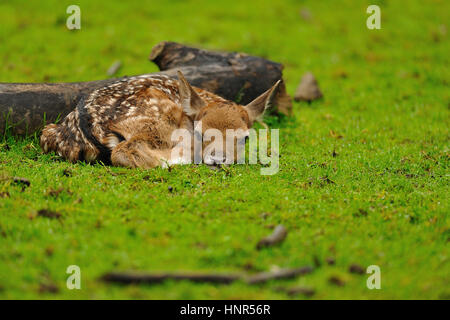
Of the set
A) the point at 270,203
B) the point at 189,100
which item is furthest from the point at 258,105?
the point at 270,203

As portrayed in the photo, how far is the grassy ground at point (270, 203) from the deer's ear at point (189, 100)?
121 cm

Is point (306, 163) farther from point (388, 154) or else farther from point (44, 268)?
point (44, 268)

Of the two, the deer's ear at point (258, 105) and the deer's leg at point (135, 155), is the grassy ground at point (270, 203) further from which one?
the deer's ear at point (258, 105)

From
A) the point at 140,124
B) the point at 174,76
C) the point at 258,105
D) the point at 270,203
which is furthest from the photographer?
the point at 174,76

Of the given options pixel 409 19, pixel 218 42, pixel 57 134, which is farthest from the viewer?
pixel 409 19

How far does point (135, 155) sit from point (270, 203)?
2.31 meters

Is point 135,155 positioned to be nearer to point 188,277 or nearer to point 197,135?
point 197,135

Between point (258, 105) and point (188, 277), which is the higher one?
point (258, 105)

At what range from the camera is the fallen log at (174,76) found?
8.77 metres

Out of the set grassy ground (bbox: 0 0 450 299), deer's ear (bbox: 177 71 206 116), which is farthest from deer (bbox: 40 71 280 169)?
grassy ground (bbox: 0 0 450 299)

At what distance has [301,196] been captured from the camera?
22.0 ft

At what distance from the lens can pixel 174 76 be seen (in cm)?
973
